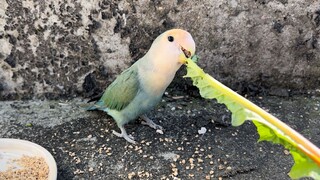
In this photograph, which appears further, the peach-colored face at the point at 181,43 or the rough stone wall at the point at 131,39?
the rough stone wall at the point at 131,39

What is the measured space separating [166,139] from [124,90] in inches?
14.6

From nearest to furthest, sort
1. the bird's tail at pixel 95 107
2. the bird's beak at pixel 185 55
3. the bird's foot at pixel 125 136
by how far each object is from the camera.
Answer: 1. the bird's beak at pixel 185 55
2. the bird's foot at pixel 125 136
3. the bird's tail at pixel 95 107

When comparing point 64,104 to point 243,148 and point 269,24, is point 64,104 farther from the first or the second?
point 269,24

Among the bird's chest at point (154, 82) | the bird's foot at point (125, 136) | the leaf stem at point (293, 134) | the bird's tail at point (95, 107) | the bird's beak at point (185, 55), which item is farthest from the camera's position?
the bird's tail at point (95, 107)

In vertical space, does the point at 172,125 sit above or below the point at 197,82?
below

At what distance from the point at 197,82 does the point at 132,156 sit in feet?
2.51

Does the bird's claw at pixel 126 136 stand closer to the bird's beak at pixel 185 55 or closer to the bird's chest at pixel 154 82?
the bird's chest at pixel 154 82

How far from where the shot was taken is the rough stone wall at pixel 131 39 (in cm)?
279

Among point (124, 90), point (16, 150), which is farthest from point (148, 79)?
point (16, 150)

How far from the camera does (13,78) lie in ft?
9.60

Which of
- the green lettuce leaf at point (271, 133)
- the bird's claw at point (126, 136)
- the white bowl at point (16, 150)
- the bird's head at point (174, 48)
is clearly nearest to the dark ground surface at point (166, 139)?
the bird's claw at point (126, 136)

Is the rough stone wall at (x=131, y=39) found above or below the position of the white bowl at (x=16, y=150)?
above

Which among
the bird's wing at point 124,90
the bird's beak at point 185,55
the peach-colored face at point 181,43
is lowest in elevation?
the bird's wing at point 124,90

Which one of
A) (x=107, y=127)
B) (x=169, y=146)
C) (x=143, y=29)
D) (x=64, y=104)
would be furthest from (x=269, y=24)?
(x=64, y=104)
